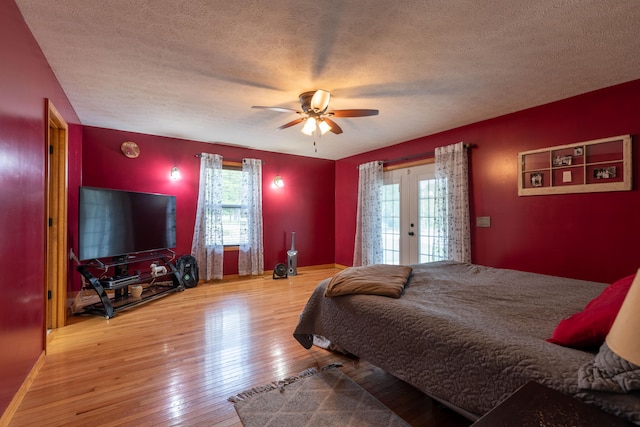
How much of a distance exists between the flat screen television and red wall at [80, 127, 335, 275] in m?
0.43

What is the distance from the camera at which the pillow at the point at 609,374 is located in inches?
33.8

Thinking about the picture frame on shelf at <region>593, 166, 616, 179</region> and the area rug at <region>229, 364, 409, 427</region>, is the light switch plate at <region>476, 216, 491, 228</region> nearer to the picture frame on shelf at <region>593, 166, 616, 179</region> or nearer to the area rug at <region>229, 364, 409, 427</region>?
Answer: the picture frame on shelf at <region>593, 166, 616, 179</region>

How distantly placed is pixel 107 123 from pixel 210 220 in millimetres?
1958

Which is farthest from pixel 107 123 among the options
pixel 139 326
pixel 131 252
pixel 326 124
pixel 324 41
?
pixel 324 41

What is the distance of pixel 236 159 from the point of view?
207 inches

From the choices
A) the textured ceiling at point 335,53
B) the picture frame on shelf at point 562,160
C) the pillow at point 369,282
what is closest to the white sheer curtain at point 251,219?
the textured ceiling at point 335,53

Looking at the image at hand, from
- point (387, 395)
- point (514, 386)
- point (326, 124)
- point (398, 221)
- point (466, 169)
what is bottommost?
point (387, 395)

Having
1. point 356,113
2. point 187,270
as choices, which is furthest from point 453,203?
point 187,270

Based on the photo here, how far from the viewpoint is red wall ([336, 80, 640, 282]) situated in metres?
2.73

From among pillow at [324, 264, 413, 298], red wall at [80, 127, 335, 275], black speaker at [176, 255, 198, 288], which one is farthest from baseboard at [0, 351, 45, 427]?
red wall at [80, 127, 335, 275]

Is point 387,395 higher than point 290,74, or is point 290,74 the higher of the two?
point 290,74

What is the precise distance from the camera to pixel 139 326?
9.87ft

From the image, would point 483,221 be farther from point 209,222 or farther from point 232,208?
point 209,222

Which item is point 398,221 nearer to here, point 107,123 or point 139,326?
point 139,326
